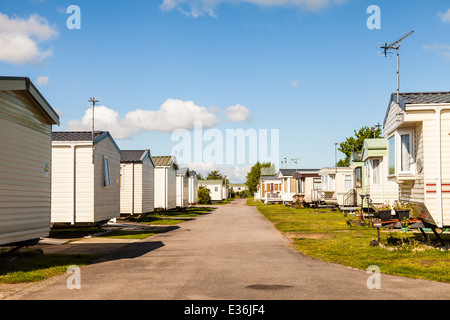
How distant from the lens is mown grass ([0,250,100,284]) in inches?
390

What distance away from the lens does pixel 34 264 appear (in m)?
11.8

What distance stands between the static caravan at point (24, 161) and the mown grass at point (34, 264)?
49 centimetres

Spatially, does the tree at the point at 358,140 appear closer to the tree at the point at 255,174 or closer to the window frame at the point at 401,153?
the window frame at the point at 401,153

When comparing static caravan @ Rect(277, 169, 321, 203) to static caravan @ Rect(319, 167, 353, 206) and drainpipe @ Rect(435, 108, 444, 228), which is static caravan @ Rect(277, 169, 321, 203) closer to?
static caravan @ Rect(319, 167, 353, 206)

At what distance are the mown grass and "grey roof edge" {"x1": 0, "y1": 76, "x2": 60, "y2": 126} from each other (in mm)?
4283

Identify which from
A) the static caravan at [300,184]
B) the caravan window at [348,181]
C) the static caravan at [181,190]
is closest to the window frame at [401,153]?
the caravan window at [348,181]

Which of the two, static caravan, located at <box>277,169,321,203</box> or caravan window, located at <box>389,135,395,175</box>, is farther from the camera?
static caravan, located at <box>277,169,321,203</box>

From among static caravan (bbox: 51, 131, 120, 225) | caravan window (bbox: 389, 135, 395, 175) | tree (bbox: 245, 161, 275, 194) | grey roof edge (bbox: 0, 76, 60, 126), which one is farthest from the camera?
tree (bbox: 245, 161, 275, 194)

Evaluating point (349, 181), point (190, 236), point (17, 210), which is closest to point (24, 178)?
point (17, 210)

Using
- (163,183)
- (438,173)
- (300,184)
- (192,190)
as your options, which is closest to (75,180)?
(438,173)

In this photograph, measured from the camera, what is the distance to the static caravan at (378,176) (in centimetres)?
2780

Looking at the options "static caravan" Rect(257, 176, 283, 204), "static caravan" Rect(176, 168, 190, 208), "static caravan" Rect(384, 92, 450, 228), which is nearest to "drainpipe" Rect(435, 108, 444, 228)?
"static caravan" Rect(384, 92, 450, 228)

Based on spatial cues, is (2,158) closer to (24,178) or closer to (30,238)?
(24,178)
